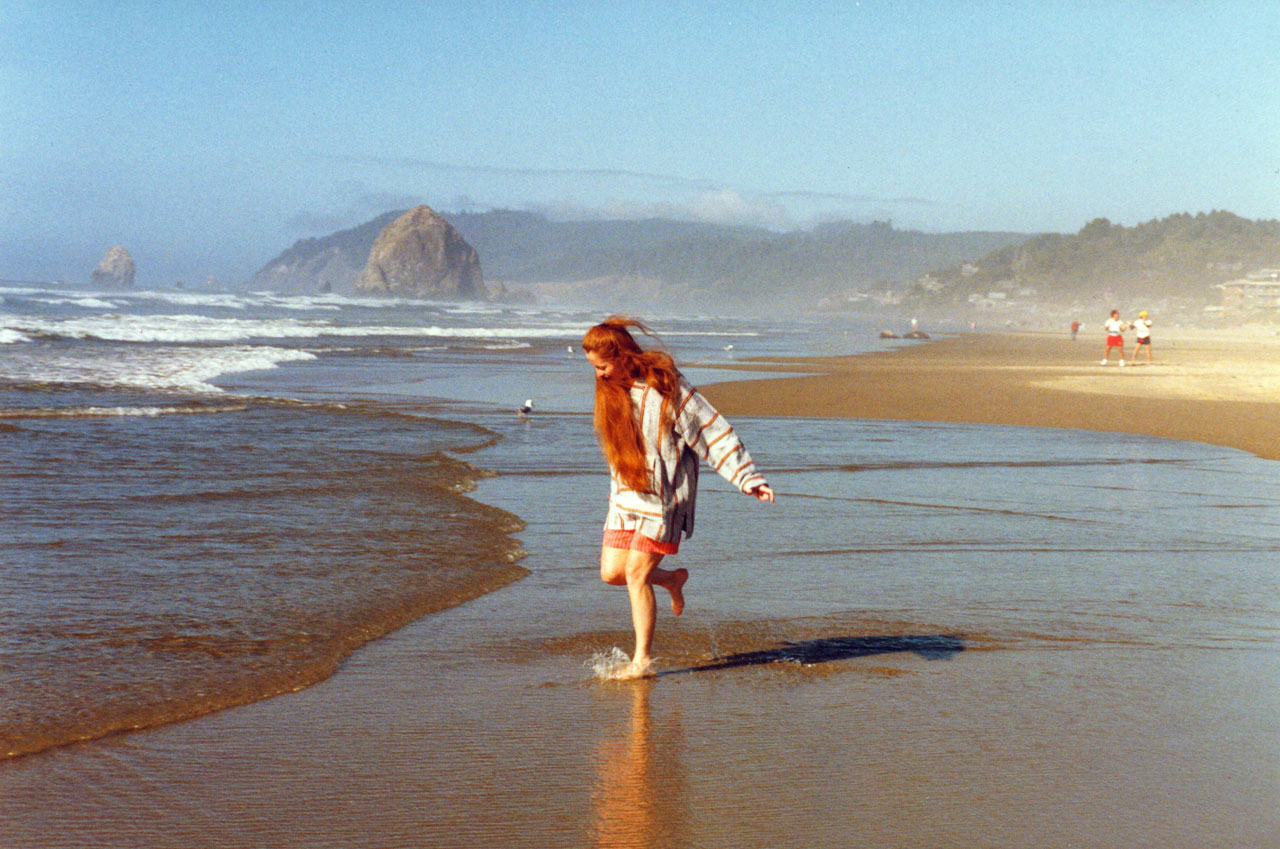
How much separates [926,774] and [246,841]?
78.9 inches

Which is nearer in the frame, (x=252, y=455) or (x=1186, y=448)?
(x=252, y=455)

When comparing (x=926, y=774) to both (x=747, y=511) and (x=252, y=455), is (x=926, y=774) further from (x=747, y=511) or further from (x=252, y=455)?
(x=252, y=455)

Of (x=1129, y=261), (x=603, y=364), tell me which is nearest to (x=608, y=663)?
(x=603, y=364)

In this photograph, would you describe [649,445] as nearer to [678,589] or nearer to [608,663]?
[678,589]

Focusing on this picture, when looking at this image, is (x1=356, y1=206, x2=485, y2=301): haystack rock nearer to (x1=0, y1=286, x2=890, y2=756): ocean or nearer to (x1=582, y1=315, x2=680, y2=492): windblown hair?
(x1=0, y1=286, x2=890, y2=756): ocean

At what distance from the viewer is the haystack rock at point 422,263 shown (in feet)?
601

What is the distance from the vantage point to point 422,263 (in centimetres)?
18750

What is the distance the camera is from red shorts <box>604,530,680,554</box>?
4.46 m

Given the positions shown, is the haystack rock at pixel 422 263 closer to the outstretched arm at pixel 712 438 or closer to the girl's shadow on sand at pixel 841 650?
the girl's shadow on sand at pixel 841 650

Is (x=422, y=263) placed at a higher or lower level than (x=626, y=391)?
higher

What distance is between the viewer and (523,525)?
756 cm

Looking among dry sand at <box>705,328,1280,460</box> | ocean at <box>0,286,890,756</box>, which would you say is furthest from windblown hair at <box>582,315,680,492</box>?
dry sand at <box>705,328,1280,460</box>

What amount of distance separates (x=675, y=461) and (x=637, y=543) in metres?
0.35

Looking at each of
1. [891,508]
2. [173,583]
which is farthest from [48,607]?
[891,508]
